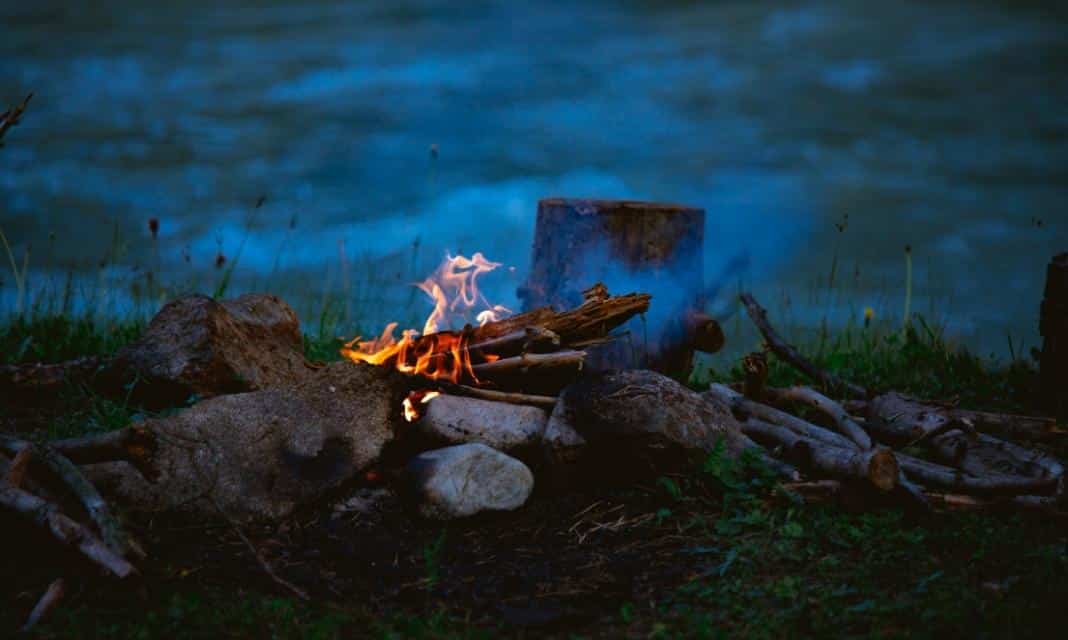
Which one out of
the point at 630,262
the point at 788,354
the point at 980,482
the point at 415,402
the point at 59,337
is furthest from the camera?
the point at 59,337

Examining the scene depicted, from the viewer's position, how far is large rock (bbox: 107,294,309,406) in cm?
673

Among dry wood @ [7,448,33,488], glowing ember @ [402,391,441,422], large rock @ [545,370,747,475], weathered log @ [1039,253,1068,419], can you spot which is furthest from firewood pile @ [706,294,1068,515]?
dry wood @ [7,448,33,488]

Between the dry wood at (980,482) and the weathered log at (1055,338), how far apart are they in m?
3.16

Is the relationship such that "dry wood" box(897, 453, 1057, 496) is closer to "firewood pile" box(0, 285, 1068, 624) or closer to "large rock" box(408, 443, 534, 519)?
"firewood pile" box(0, 285, 1068, 624)

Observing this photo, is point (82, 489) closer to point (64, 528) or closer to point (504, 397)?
point (64, 528)

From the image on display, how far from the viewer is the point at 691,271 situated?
7641mm

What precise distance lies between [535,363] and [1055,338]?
5174 millimetres

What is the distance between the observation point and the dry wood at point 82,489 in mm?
4586

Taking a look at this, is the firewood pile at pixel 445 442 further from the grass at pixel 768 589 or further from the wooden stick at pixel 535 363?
the grass at pixel 768 589

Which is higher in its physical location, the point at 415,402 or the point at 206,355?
the point at 206,355

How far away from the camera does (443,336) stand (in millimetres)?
6488

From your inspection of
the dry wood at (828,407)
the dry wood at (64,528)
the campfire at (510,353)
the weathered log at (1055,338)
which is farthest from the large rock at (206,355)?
the weathered log at (1055,338)

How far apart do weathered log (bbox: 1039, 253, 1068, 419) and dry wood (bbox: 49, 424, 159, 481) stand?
7.20 metres

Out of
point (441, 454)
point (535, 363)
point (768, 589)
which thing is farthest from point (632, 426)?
point (768, 589)
